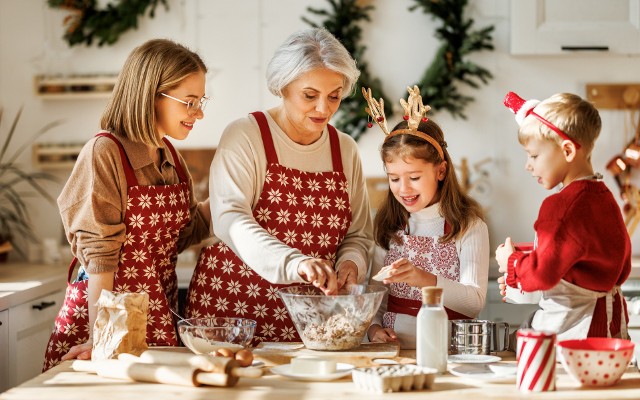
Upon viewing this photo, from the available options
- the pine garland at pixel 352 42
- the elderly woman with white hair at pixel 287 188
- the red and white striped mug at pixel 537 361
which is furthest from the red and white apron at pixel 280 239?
the pine garland at pixel 352 42

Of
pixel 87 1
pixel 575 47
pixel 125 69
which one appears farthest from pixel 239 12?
pixel 125 69

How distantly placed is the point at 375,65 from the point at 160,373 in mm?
2485

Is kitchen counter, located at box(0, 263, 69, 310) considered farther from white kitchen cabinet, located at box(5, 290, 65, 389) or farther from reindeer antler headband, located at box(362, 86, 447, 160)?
reindeer antler headband, located at box(362, 86, 447, 160)

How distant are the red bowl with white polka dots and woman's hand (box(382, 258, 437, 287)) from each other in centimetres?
43

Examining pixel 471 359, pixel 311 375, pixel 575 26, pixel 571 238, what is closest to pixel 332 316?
pixel 311 375

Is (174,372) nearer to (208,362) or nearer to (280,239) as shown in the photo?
(208,362)

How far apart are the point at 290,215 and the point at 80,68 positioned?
205 cm

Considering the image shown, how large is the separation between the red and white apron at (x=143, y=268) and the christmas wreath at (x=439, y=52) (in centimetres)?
175

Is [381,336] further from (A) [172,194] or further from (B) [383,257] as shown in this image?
(A) [172,194]

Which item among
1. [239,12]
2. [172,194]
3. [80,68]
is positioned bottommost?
[172,194]

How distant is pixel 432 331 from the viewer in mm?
1711

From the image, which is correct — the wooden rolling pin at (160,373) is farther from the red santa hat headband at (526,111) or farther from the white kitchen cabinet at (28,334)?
the white kitchen cabinet at (28,334)

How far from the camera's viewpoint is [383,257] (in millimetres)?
2338

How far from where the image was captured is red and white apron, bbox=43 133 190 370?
211cm
